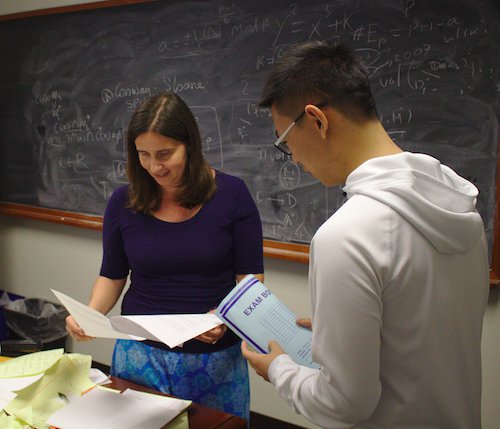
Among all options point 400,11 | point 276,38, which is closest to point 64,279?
point 276,38

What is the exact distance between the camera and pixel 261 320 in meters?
1.09

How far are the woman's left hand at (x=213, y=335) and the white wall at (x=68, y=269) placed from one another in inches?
41.8

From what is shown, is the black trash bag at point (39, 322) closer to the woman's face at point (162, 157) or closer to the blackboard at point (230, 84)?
the blackboard at point (230, 84)

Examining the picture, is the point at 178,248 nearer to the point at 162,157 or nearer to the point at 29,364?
the point at 162,157

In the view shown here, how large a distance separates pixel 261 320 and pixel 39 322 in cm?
240

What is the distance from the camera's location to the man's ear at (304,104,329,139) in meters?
0.85

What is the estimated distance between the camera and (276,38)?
2.27 metres

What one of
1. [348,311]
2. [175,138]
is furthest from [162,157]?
[348,311]

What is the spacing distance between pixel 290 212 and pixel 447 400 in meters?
1.55

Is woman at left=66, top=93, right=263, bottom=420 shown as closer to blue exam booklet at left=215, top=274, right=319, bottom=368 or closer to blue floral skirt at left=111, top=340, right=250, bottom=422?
blue floral skirt at left=111, top=340, right=250, bottom=422

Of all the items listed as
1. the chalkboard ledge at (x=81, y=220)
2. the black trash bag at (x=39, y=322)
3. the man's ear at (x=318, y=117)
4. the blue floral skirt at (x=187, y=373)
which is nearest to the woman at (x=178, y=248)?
the blue floral skirt at (x=187, y=373)

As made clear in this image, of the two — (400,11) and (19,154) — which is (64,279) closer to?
(19,154)

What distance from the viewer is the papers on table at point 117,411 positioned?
3.63 feet

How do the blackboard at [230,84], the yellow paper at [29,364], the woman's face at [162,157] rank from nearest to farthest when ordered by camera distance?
the yellow paper at [29,364] → the woman's face at [162,157] → the blackboard at [230,84]
